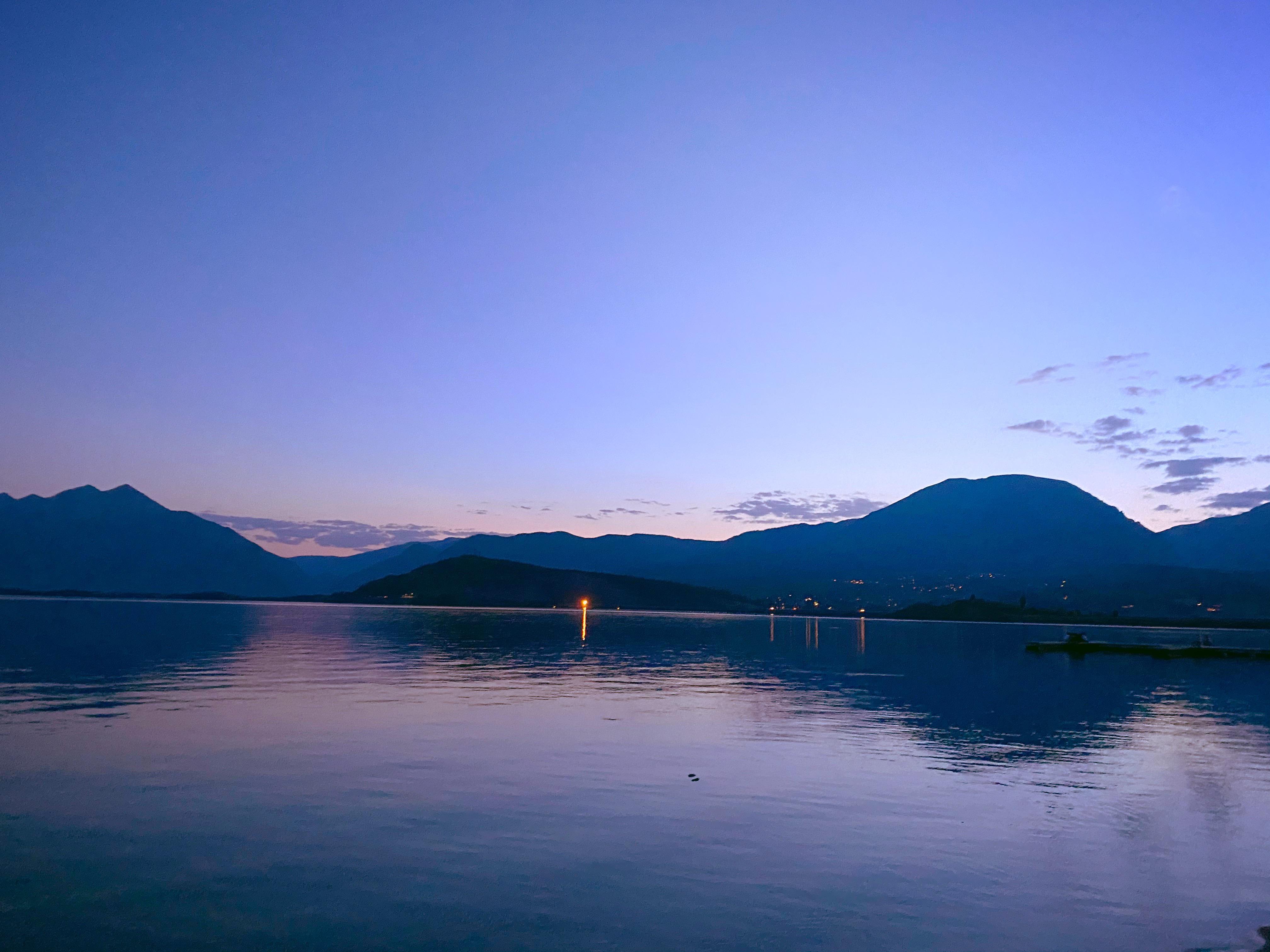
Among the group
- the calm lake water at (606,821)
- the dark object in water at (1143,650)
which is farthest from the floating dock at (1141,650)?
the calm lake water at (606,821)

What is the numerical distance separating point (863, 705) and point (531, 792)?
2897 cm

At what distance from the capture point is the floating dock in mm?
124125

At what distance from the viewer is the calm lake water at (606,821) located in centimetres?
1413

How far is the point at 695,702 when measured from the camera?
45.1 meters

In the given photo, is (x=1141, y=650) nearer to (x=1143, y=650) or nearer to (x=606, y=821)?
(x=1143, y=650)

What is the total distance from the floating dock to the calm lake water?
9503 cm

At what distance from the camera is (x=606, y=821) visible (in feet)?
67.3

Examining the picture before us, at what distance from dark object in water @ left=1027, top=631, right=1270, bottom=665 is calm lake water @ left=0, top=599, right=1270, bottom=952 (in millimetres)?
94788

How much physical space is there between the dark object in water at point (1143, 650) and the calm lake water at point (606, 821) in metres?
94.8

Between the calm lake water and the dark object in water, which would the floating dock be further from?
the calm lake water

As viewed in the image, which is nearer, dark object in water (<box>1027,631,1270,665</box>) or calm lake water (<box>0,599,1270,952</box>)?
calm lake water (<box>0,599,1270,952</box>)

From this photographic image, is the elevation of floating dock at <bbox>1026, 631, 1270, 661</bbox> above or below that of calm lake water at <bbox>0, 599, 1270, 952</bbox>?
below

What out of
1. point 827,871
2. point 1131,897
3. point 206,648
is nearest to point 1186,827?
point 1131,897

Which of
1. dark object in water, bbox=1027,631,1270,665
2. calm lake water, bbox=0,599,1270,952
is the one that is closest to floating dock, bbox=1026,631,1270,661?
dark object in water, bbox=1027,631,1270,665
